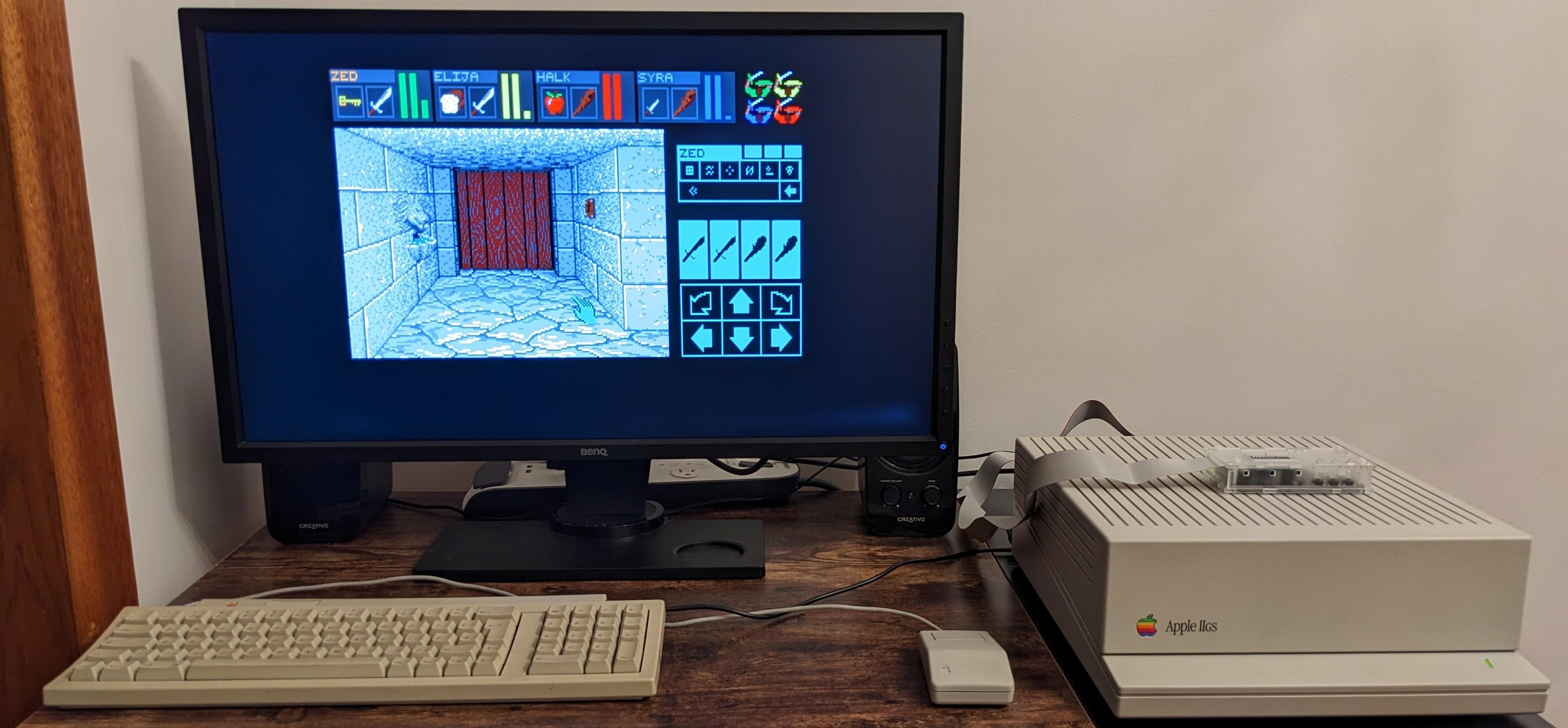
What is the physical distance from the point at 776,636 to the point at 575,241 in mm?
415

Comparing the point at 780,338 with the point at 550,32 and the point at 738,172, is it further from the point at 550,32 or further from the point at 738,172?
the point at 550,32

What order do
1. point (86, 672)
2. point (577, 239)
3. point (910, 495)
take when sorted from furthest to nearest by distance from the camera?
1. point (910, 495)
2. point (577, 239)
3. point (86, 672)

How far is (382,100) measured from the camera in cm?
85

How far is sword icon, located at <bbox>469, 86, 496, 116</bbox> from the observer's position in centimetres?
86

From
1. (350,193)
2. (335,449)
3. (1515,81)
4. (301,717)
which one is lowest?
(301,717)

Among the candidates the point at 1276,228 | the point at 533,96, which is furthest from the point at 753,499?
the point at 1276,228

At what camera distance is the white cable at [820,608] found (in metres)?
0.81

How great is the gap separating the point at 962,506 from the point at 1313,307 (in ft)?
1.88

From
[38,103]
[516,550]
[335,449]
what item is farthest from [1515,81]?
[38,103]

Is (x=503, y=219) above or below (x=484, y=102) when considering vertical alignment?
below

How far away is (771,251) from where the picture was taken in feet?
2.94

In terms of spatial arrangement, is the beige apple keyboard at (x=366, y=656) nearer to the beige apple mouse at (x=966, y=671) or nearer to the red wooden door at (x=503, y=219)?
the beige apple mouse at (x=966, y=671)

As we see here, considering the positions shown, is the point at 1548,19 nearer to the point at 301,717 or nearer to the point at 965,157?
the point at 965,157

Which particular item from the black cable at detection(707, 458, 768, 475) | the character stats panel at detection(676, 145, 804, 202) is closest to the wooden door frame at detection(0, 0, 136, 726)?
the character stats panel at detection(676, 145, 804, 202)
